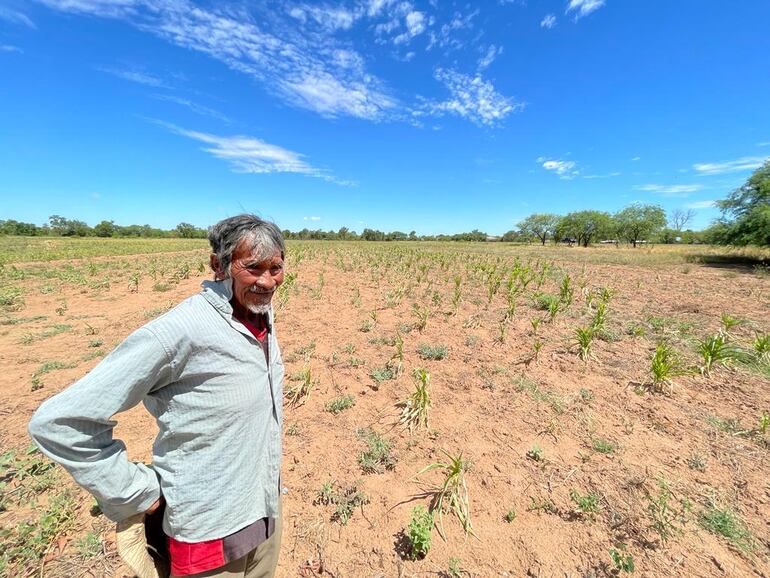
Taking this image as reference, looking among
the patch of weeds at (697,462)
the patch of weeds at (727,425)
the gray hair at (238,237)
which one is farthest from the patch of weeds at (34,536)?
the patch of weeds at (727,425)

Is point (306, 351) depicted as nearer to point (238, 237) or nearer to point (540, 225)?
point (238, 237)

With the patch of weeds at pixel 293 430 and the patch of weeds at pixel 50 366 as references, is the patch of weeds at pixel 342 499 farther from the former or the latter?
the patch of weeds at pixel 50 366

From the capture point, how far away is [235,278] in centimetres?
137

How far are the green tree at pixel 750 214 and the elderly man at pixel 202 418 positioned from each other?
2382 cm

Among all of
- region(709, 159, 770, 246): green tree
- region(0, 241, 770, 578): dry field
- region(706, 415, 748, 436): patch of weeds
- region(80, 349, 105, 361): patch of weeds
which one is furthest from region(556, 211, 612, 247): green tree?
region(80, 349, 105, 361): patch of weeds

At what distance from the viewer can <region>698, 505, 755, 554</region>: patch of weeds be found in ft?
7.30

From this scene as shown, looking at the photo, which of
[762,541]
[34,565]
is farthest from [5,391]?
[762,541]

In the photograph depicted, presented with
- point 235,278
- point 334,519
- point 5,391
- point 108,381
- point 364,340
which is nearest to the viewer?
point 108,381

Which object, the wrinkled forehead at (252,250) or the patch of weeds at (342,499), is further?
the patch of weeds at (342,499)

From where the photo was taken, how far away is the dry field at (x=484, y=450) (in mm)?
2188

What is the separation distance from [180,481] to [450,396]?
333cm

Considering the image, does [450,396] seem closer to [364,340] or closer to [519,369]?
[519,369]

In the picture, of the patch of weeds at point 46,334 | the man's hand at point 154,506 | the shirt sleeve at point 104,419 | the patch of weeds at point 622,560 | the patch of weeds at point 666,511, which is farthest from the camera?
the patch of weeds at point 46,334

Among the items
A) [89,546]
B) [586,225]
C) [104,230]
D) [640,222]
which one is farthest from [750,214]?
[104,230]
